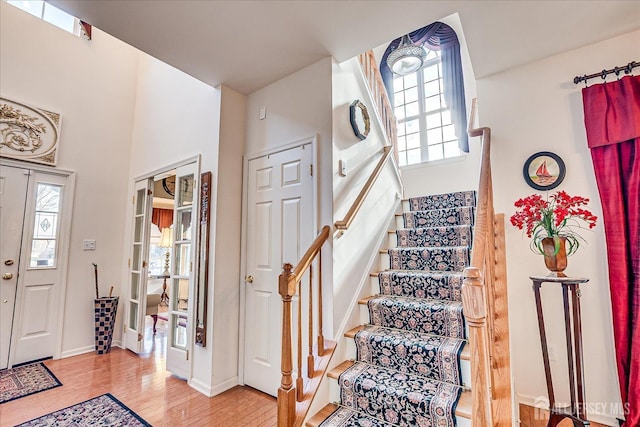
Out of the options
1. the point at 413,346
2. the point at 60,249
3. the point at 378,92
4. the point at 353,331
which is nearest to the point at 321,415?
the point at 353,331

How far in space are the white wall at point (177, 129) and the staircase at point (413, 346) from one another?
1.32 m

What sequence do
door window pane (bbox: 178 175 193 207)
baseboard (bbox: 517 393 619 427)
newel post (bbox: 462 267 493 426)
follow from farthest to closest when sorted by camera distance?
door window pane (bbox: 178 175 193 207)
baseboard (bbox: 517 393 619 427)
newel post (bbox: 462 267 493 426)

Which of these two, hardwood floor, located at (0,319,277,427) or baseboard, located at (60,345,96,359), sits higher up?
baseboard, located at (60,345,96,359)

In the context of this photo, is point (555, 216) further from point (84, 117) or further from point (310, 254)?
point (84, 117)

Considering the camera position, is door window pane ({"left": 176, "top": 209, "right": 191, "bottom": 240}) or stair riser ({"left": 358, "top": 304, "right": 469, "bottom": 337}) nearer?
stair riser ({"left": 358, "top": 304, "right": 469, "bottom": 337})

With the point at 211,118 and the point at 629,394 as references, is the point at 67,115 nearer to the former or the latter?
the point at 211,118

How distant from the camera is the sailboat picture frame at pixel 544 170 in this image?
233cm

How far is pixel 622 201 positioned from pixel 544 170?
1.65 ft

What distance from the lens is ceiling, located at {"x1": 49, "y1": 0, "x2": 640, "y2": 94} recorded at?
1964mm

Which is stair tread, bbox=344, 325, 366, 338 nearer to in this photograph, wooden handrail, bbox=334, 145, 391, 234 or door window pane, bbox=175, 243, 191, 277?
wooden handrail, bbox=334, 145, 391, 234

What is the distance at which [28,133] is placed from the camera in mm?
3439

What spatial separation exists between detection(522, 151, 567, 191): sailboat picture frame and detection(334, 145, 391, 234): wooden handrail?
1234mm

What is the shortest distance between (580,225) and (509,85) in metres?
1.28

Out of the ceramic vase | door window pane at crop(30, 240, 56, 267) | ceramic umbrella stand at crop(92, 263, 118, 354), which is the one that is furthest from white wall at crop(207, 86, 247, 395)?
the ceramic vase
